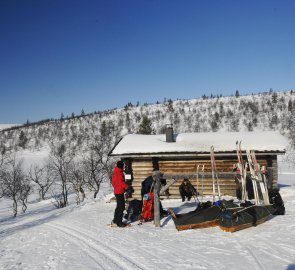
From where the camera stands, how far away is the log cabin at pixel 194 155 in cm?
1546

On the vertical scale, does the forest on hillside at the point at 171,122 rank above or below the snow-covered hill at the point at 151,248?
above

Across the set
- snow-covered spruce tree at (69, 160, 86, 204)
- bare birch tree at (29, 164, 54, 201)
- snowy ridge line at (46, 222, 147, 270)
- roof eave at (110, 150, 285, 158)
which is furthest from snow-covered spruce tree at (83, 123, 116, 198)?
snowy ridge line at (46, 222, 147, 270)

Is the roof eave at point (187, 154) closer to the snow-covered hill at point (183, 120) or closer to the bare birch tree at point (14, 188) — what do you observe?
the bare birch tree at point (14, 188)

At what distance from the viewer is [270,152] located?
49.2 feet

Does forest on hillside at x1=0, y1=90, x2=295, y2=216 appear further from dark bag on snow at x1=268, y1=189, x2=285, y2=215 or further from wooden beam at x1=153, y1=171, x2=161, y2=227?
wooden beam at x1=153, y1=171, x2=161, y2=227

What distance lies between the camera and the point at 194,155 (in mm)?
15750

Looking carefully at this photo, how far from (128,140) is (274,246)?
38.9 ft

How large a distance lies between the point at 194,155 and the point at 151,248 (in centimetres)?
899

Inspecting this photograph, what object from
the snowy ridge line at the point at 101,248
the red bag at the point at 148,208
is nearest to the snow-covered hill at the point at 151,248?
the snowy ridge line at the point at 101,248

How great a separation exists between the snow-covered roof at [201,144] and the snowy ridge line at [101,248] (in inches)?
267

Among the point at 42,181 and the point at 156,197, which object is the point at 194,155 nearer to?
the point at 156,197

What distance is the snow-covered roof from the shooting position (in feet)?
50.7

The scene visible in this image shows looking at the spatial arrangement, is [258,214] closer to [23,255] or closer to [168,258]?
[168,258]

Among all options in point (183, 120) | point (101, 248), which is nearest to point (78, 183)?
point (101, 248)
